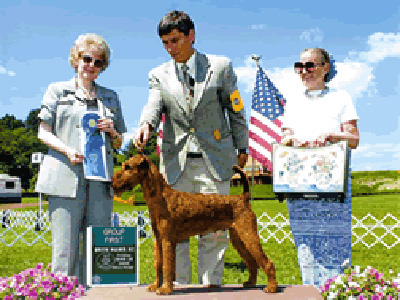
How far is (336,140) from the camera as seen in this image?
3.46 m

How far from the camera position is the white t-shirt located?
11.6 feet

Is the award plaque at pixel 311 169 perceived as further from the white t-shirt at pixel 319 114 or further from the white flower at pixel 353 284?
the white flower at pixel 353 284

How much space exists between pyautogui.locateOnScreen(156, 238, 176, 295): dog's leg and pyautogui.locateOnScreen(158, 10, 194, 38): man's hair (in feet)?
4.78

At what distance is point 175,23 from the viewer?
125 inches

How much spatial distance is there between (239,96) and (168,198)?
1087 millimetres

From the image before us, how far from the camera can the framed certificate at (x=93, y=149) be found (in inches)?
137

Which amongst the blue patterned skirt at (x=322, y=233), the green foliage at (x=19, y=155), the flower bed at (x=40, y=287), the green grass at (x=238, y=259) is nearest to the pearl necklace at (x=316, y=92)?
the blue patterned skirt at (x=322, y=233)

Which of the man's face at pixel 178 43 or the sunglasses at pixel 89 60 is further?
the sunglasses at pixel 89 60

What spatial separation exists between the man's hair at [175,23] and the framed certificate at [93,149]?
2.85 feet

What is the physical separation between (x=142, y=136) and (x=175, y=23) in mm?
827

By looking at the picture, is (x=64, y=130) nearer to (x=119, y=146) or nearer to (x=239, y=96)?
(x=119, y=146)

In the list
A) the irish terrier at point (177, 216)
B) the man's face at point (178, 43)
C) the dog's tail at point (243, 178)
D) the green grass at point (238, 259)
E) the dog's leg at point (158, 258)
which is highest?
the man's face at point (178, 43)

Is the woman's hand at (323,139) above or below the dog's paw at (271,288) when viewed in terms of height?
above

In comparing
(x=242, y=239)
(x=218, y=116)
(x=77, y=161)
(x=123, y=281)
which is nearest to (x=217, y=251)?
(x=242, y=239)
